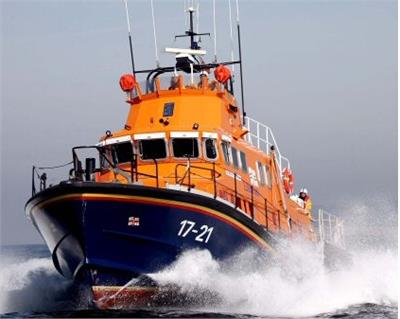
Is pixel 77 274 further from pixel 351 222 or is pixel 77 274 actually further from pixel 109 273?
pixel 351 222

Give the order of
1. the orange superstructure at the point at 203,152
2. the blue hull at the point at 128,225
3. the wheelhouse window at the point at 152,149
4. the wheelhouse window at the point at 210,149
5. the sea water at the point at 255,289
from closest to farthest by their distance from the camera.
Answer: the blue hull at the point at 128,225 < the sea water at the point at 255,289 < the orange superstructure at the point at 203,152 < the wheelhouse window at the point at 210,149 < the wheelhouse window at the point at 152,149

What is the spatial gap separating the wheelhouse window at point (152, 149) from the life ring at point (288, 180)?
10.3 feet

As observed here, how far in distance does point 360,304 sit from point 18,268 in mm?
6812

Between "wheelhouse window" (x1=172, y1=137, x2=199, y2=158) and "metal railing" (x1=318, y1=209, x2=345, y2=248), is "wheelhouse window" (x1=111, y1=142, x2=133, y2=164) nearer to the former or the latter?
"wheelhouse window" (x1=172, y1=137, x2=199, y2=158)

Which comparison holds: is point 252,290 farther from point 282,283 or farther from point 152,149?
point 152,149

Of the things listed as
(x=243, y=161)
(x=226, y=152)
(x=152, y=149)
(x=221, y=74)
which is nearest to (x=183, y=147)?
(x=152, y=149)

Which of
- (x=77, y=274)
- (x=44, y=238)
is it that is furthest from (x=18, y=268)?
(x=77, y=274)

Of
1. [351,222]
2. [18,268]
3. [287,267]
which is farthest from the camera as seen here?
[351,222]

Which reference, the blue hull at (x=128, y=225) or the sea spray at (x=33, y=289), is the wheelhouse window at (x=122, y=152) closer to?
the blue hull at (x=128, y=225)

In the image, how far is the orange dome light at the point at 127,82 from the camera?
46.4 ft

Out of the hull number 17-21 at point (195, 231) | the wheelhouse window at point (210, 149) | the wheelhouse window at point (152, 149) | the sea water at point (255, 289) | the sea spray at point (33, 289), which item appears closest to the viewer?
the hull number 17-21 at point (195, 231)

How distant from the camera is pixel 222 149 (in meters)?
12.8

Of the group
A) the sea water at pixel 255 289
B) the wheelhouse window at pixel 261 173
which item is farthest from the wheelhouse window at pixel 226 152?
the sea water at pixel 255 289

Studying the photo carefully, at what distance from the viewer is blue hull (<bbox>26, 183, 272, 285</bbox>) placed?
1102 centimetres
